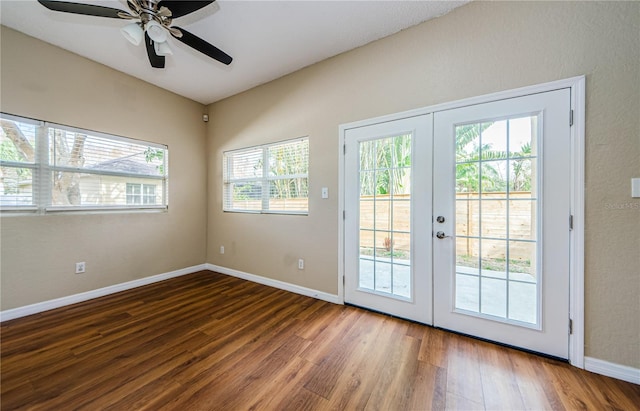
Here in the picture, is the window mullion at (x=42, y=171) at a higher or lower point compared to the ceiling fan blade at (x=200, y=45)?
lower

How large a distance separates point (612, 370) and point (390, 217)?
1790 mm

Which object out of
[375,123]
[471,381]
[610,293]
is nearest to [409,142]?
[375,123]

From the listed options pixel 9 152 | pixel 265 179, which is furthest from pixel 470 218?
pixel 9 152

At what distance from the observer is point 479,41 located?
6.54 feet

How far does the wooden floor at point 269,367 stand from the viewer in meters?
1.39

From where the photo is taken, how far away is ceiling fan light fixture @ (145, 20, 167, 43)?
5.69ft

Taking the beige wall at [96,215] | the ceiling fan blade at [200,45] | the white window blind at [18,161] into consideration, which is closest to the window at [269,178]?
the beige wall at [96,215]

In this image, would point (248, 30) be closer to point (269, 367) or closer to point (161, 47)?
point (161, 47)

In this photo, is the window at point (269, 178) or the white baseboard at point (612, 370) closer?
the white baseboard at point (612, 370)

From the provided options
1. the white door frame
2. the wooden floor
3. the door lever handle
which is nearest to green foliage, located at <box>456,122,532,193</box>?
the white door frame

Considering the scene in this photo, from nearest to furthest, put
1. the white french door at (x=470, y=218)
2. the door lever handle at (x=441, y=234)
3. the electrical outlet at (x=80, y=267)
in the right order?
1. the white french door at (x=470, y=218)
2. the door lever handle at (x=441, y=234)
3. the electrical outlet at (x=80, y=267)

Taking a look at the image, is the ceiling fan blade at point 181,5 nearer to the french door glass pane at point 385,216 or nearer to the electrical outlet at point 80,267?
the french door glass pane at point 385,216

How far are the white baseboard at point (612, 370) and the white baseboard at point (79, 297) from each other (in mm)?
4600

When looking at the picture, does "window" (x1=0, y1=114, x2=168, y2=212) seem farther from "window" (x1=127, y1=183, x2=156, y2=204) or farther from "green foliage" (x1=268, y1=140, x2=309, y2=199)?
"green foliage" (x1=268, y1=140, x2=309, y2=199)
